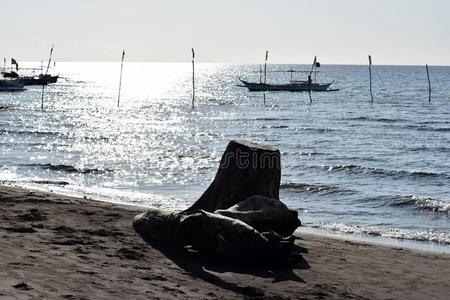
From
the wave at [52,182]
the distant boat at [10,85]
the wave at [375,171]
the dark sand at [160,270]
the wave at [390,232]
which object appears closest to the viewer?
the dark sand at [160,270]

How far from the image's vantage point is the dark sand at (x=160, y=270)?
24.0 feet

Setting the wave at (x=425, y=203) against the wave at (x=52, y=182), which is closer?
the wave at (x=425, y=203)

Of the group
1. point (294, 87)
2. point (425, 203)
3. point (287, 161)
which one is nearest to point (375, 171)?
point (287, 161)

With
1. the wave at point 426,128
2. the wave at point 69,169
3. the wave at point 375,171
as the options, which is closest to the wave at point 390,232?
the wave at point 375,171

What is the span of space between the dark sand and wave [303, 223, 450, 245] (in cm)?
206

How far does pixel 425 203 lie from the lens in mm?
17734

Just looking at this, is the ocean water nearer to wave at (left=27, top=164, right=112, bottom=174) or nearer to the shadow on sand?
wave at (left=27, top=164, right=112, bottom=174)

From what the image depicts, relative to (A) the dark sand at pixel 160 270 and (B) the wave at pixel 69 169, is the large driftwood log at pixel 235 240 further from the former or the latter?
(B) the wave at pixel 69 169

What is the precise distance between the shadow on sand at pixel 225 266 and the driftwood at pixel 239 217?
11cm

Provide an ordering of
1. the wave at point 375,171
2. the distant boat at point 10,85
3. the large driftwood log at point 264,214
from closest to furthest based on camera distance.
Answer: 1. the large driftwood log at point 264,214
2. the wave at point 375,171
3. the distant boat at point 10,85

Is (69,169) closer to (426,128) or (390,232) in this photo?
(390,232)

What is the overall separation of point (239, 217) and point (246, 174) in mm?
1232

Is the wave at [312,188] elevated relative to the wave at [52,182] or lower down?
elevated

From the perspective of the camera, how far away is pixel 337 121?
167ft
